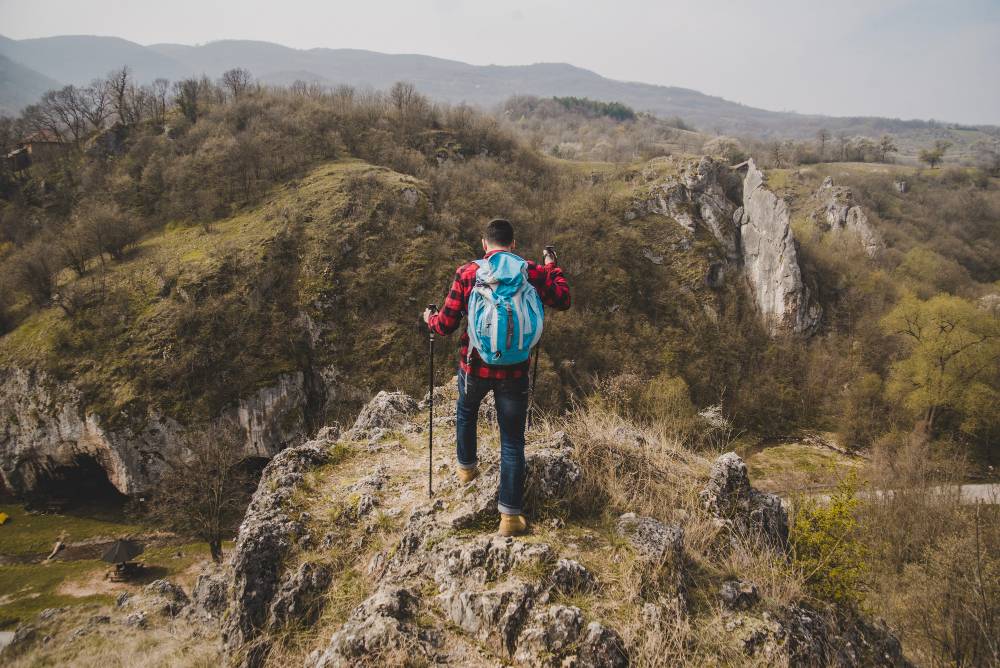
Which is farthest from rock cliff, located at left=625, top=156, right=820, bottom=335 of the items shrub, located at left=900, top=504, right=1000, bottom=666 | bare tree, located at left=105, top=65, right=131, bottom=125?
bare tree, located at left=105, top=65, right=131, bottom=125

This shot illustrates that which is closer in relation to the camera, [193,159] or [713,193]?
[193,159]

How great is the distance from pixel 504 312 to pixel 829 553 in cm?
346

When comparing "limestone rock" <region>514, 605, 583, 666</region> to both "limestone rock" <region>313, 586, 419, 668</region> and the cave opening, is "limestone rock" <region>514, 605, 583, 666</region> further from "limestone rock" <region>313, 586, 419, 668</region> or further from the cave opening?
the cave opening

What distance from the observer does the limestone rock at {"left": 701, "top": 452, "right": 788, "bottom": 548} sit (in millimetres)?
4465

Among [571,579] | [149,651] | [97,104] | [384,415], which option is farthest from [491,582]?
[97,104]

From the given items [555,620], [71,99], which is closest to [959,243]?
→ [555,620]

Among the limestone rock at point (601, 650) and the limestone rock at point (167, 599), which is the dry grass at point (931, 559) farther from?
the limestone rock at point (167, 599)

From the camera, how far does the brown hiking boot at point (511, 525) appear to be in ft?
12.3

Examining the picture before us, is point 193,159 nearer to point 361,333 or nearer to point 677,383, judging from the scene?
point 361,333

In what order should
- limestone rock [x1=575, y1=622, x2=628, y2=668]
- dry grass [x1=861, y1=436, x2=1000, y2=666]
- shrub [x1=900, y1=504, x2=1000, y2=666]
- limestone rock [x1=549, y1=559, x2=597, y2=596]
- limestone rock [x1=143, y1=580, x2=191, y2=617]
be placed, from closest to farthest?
1. limestone rock [x1=575, y1=622, x2=628, y2=668]
2. limestone rock [x1=549, y1=559, x2=597, y2=596]
3. shrub [x1=900, y1=504, x2=1000, y2=666]
4. dry grass [x1=861, y1=436, x2=1000, y2=666]
5. limestone rock [x1=143, y1=580, x2=191, y2=617]

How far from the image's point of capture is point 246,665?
346cm

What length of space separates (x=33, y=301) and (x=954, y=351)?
64069 mm

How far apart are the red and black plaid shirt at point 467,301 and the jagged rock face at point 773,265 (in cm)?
5535

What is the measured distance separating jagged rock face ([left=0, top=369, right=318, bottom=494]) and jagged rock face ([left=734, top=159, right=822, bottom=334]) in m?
49.3
